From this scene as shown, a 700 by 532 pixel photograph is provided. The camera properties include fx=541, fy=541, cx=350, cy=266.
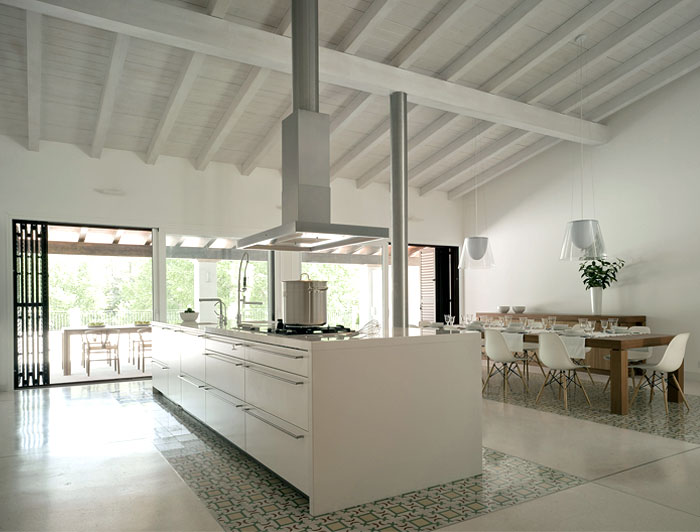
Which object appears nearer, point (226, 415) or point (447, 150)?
point (226, 415)

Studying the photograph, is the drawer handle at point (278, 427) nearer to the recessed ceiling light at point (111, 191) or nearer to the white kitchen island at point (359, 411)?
the white kitchen island at point (359, 411)

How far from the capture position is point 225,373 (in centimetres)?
402


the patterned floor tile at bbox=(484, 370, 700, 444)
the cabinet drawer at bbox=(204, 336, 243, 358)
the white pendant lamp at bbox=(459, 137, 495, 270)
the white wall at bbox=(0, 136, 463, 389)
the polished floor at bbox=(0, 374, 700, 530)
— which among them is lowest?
the patterned floor tile at bbox=(484, 370, 700, 444)

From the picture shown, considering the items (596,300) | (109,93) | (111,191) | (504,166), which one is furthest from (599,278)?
(111,191)

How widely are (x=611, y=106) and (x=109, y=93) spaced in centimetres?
670

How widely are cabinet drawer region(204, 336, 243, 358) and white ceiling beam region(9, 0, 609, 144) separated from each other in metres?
2.77

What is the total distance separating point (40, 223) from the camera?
6.94 metres

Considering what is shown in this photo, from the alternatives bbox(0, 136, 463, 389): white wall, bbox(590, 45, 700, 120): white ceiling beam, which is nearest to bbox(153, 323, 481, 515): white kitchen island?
bbox(0, 136, 463, 389): white wall

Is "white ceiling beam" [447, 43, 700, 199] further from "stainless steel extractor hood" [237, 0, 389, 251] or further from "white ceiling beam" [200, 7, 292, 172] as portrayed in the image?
"stainless steel extractor hood" [237, 0, 389, 251]

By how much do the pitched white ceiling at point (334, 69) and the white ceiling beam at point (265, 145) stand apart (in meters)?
0.03

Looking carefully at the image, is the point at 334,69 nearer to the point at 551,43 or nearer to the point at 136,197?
the point at 551,43

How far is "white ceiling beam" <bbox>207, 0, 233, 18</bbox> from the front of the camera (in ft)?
16.2

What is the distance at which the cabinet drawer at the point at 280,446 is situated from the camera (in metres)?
2.88

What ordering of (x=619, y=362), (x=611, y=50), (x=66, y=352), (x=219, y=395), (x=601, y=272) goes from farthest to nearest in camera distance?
1. (x=66, y=352)
2. (x=601, y=272)
3. (x=611, y=50)
4. (x=619, y=362)
5. (x=219, y=395)
